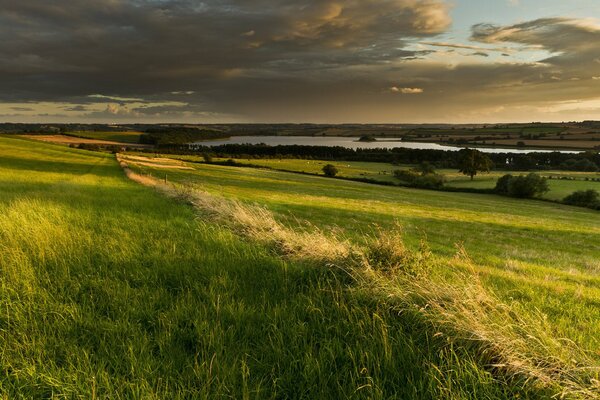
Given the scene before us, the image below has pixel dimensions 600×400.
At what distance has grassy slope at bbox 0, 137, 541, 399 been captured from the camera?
277cm

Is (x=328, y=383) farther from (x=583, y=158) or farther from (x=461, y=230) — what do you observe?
(x=583, y=158)

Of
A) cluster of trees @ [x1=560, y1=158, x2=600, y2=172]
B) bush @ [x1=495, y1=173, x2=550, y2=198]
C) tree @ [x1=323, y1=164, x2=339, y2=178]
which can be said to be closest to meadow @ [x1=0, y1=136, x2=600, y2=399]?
bush @ [x1=495, y1=173, x2=550, y2=198]

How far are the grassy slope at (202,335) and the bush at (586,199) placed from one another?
76.4 metres

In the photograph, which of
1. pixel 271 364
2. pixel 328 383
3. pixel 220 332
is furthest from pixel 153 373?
pixel 328 383

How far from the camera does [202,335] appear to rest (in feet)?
10.9

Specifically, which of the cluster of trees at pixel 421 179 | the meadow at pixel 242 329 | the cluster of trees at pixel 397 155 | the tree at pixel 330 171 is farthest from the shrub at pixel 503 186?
the meadow at pixel 242 329

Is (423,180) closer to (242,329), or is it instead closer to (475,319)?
(475,319)

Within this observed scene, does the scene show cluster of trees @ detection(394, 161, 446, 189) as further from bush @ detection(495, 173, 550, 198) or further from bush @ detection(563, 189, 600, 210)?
bush @ detection(563, 189, 600, 210)

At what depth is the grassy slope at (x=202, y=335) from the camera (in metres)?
2.77

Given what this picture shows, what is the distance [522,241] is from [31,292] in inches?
1169

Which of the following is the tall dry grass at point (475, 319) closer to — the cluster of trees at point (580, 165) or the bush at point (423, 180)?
the bush at point (423, 180)

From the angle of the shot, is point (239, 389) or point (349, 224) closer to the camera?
point (239, 389)

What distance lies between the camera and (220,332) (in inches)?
134

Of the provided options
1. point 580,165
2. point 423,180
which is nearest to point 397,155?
point 580,165
